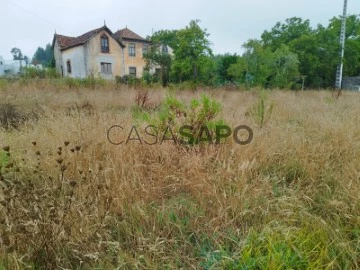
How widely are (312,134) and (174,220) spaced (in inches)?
103

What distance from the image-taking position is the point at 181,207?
5.96 ft

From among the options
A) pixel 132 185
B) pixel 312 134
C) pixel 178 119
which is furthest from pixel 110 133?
pixel 312 134

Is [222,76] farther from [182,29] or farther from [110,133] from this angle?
[110,133]

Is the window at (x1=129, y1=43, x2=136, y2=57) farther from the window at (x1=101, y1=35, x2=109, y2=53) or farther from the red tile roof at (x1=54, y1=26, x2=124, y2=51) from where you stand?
the window at (x1=101, y1=35, x2=109, y2=53)

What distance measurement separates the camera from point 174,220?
68.3 inches

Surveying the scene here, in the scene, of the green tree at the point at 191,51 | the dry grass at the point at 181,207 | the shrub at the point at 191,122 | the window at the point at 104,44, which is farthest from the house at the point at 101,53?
the dry grass at the point at 181,207

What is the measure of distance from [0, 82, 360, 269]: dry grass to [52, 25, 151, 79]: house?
23004 mm

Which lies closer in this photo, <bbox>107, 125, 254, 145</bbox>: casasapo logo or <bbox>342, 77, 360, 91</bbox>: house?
<bbox>107, 125, 254, 145</bbox>: casasapo logo

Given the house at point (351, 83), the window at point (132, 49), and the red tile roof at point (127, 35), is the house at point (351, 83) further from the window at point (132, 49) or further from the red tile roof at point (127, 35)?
the window at point (132, 49)

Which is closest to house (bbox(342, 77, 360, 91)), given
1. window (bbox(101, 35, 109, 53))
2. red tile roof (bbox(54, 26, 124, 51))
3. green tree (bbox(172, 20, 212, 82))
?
green tree (bbox(172, 20, 212, 82))

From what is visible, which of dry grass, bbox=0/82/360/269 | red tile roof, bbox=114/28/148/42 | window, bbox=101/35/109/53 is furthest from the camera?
red tile roof, bbox=114/28/148/42

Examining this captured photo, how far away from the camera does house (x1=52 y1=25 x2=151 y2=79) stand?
24594 mm

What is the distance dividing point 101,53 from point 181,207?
26707 mm

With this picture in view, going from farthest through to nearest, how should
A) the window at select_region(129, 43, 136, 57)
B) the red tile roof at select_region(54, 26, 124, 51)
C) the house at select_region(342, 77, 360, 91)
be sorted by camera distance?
1. the window at select_region(129, 43, 136, 57)
2. the house at select_region(342, 77, 360, 91)
3. the red tile roof at select_region(54, 26, 124, 51)
